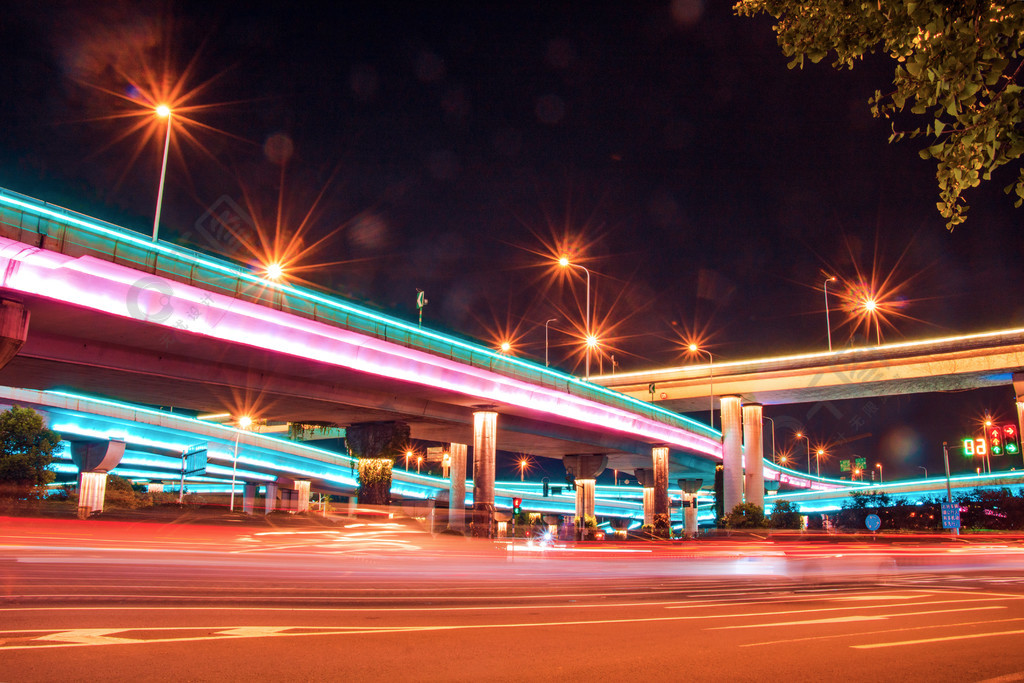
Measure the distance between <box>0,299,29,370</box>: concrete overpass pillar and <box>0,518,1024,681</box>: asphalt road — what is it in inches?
221

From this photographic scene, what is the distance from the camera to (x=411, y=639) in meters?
8.56

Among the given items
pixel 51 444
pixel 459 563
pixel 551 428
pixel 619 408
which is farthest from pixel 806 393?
pixel 51 444

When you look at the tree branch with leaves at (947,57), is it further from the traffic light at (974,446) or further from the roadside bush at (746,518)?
the roadside bush at (746,518)

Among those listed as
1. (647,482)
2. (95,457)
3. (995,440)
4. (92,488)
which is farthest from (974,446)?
(95,457)

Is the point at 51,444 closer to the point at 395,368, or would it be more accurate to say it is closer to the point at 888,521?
the point at 395,368

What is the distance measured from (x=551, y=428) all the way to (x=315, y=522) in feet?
63.7

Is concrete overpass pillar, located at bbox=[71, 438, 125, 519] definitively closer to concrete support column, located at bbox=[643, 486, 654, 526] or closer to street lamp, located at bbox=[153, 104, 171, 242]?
street lamp, located at bbox=[153, 104, 171, 242]

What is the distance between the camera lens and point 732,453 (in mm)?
56000

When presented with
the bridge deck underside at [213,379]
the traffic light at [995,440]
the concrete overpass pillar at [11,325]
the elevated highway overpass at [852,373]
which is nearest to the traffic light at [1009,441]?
the traffic light at [995,440]

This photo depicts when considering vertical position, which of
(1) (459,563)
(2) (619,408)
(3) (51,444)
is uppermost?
(2) (619,408)

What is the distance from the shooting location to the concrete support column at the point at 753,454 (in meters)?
54.8

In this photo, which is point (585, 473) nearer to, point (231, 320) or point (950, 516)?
point (950, 516)

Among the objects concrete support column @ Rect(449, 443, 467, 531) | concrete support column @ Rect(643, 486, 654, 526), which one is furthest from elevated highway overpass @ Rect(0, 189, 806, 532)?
concrete support column @ Rect(643, 486, 654, 526)

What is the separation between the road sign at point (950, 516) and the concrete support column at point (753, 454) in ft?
60.2
